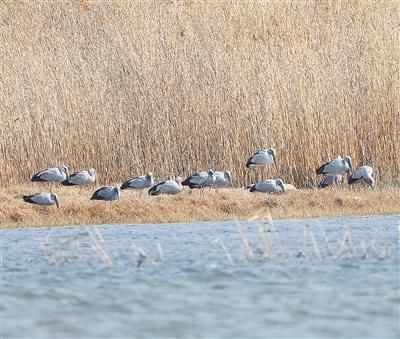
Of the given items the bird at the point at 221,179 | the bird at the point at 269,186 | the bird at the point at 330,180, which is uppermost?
the bird at the point at 221,179

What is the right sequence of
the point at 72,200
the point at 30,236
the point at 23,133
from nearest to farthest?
the point at 30,236
the point at 72,200
the point at 23,133

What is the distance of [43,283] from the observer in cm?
834

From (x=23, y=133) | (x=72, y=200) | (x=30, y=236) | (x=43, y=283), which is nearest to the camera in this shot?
(x=43, y=283)

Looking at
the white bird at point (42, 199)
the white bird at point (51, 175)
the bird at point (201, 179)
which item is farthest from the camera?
the white bird at point (51, 175)

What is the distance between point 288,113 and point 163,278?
670 centimetres

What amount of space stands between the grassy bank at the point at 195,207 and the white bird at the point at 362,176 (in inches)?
10.9

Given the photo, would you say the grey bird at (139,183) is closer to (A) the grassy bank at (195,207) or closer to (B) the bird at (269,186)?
A: (A) the grassy bank at (195,207)

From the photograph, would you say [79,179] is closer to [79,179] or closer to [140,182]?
[79,179]

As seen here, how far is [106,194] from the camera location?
498 inches

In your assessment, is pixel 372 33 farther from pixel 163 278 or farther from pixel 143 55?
pixel 163 278

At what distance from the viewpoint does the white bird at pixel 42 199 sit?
40.3ft

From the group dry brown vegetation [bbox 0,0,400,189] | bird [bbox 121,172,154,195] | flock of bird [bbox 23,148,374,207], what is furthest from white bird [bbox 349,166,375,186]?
bird [bbox 121,172,154,195]

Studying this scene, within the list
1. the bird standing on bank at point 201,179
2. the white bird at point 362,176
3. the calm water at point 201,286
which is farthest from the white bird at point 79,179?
the white bird at point 362,176

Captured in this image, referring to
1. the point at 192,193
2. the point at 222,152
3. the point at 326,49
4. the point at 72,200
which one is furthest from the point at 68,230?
the point at 326,49
